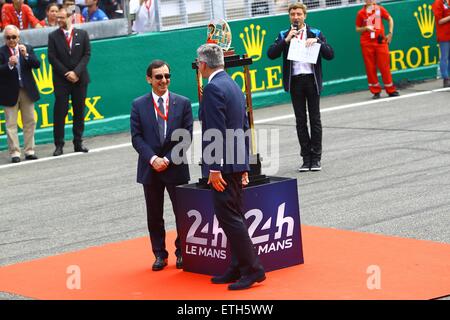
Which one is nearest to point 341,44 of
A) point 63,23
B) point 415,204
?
point 63,23

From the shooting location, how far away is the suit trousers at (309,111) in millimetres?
14109

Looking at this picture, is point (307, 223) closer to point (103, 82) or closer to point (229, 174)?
point (229, 174)

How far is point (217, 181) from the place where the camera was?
8.46m

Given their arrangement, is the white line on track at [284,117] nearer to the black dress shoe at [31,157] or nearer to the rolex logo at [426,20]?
the black dress shoe at [31,157]

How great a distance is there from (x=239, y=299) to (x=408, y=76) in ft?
51.5

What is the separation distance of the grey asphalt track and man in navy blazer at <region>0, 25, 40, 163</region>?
371 millimetres

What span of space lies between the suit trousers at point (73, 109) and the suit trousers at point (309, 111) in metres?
4.47

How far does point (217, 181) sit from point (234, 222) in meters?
0.37

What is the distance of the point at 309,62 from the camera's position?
45.7ft

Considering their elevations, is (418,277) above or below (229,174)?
below

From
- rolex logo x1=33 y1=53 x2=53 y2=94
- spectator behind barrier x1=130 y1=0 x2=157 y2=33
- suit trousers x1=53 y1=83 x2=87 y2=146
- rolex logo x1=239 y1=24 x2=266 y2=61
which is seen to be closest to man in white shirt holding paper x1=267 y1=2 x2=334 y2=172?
suit trousers x1=53 y1=83 x2=87 y2=146

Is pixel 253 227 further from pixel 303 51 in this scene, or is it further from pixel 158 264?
pixel 303 51
